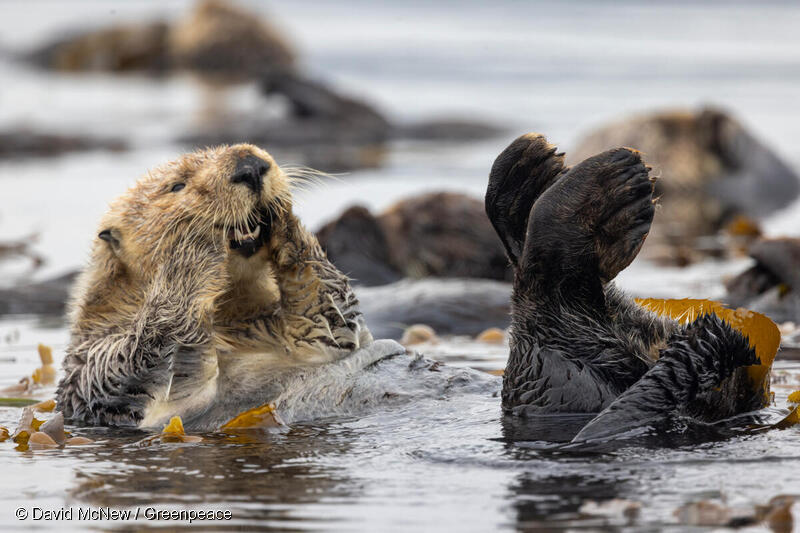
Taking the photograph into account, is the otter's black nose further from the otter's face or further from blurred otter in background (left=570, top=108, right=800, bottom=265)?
blurred otter in background (left=570, top=108, right=800, bottom=265)

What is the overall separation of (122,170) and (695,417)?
10788mm

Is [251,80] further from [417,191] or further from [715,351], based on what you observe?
[715,351]

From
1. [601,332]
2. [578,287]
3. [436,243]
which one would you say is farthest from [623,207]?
[436,243]

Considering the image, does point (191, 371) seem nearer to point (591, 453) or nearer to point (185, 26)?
point (591, 453)

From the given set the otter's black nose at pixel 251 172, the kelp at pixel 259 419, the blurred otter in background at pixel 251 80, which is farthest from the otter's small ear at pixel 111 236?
the blurred otter in background at pixel 251 80

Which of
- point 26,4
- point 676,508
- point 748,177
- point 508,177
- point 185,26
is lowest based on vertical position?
point 676,508

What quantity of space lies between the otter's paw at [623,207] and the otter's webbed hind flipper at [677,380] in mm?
376

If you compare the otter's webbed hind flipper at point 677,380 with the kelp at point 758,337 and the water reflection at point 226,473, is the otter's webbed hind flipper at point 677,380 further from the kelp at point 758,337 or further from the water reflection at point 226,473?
the water reflection at point 226,473

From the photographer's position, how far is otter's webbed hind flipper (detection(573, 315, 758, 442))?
380cm

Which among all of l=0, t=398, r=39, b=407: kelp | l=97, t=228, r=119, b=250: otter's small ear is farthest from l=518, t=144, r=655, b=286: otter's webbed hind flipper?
l=0, t=398, r=39, b=407: kelp

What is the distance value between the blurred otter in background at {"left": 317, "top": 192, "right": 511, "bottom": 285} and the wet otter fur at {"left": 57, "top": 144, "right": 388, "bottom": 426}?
142 inches

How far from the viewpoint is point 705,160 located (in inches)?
512

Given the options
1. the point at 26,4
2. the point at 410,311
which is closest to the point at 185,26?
the point at 410,311

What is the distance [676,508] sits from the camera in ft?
10.3
